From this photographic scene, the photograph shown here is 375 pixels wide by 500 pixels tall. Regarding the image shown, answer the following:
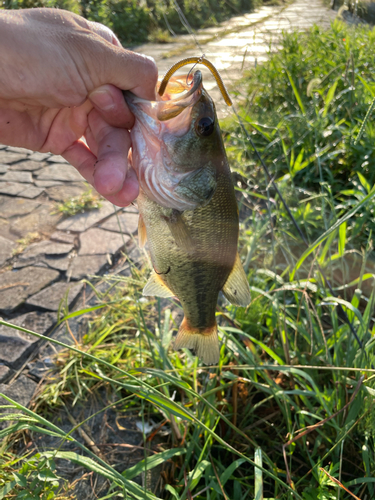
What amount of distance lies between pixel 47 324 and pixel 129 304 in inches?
25.5

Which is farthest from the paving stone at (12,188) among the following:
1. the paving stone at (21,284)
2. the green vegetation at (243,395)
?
the green vegetation at (243,395)

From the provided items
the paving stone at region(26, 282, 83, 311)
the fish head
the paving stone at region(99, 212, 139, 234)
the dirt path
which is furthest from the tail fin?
the dirt path

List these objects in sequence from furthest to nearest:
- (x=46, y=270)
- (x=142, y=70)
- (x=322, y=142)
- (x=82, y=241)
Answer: (x=322, y=142)
(x=82, y=241)
(x=46, y=270)
(x=142, y=70)

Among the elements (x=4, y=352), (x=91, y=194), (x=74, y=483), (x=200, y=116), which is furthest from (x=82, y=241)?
(x=200, y=116)

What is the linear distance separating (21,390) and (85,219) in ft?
7.77

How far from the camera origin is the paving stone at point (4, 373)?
2477 millimetres

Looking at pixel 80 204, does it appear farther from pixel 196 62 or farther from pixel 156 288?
pixel 196 62

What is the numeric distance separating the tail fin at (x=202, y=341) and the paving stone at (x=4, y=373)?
1.31 m

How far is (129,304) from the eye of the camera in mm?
3082

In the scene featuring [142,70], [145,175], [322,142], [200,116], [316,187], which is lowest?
[316,187]

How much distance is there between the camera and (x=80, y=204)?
15.2 ft

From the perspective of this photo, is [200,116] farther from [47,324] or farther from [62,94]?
[47,324]

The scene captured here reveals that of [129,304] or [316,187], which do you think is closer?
[129,304]

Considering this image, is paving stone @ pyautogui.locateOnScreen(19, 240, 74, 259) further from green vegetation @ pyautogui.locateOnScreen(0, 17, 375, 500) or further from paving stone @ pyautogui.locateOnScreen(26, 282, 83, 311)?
green vegetation @ pyautogui.locateOnScreen(0, 17, 375, 500)
